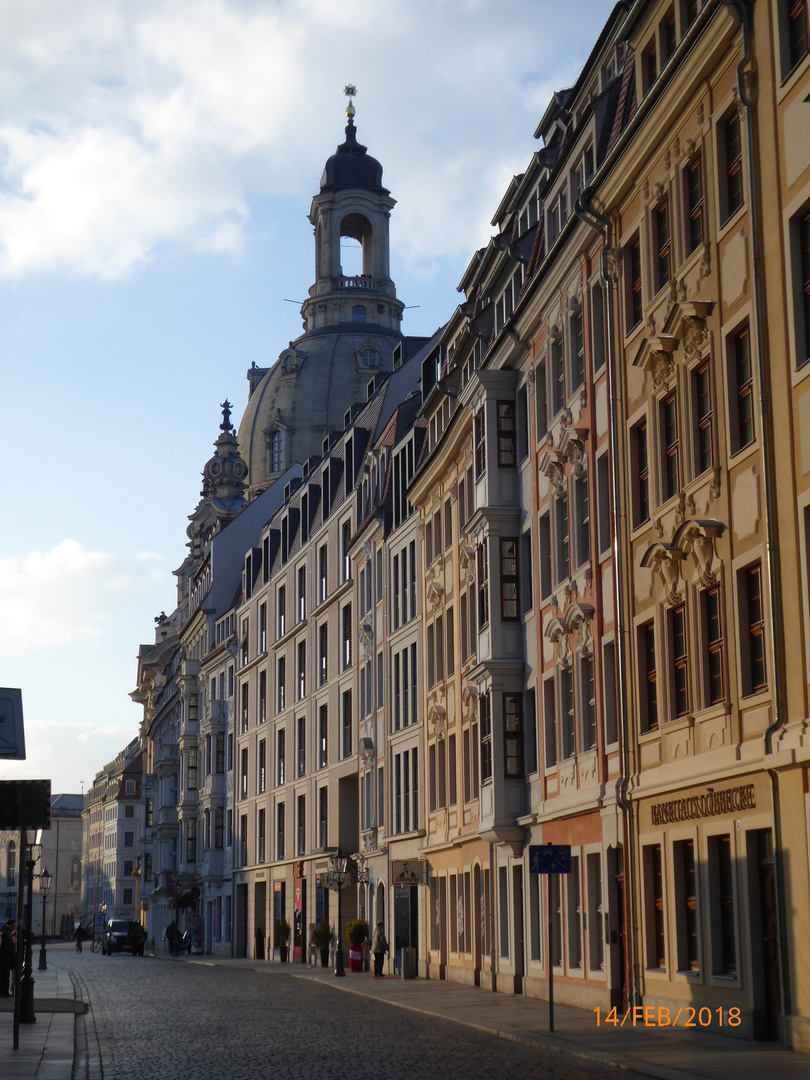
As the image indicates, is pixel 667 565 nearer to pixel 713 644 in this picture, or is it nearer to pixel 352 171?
pixel 713 644

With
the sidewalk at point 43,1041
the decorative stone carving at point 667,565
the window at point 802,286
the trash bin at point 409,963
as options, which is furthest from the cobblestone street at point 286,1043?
the window at point 802,286

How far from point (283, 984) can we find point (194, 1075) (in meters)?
26.7

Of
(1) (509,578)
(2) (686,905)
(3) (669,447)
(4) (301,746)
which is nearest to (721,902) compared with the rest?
(2) (686,905)

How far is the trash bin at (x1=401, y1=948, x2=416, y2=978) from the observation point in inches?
1751

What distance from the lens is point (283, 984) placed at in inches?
1730

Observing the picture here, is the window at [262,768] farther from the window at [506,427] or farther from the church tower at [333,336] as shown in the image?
the church tower at [333,336]

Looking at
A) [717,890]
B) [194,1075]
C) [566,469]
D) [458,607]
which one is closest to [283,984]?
[458,607]

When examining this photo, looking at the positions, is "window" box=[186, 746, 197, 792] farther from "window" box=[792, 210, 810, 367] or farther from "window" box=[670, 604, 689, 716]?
"window" box=[792, 210, 810, 367]

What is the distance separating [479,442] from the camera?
122 ft

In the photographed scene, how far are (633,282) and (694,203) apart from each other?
317 centimetres

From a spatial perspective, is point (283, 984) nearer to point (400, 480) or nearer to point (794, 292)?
point (400, 480)

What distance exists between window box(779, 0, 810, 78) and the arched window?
416 feet

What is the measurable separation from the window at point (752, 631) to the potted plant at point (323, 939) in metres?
36.7
